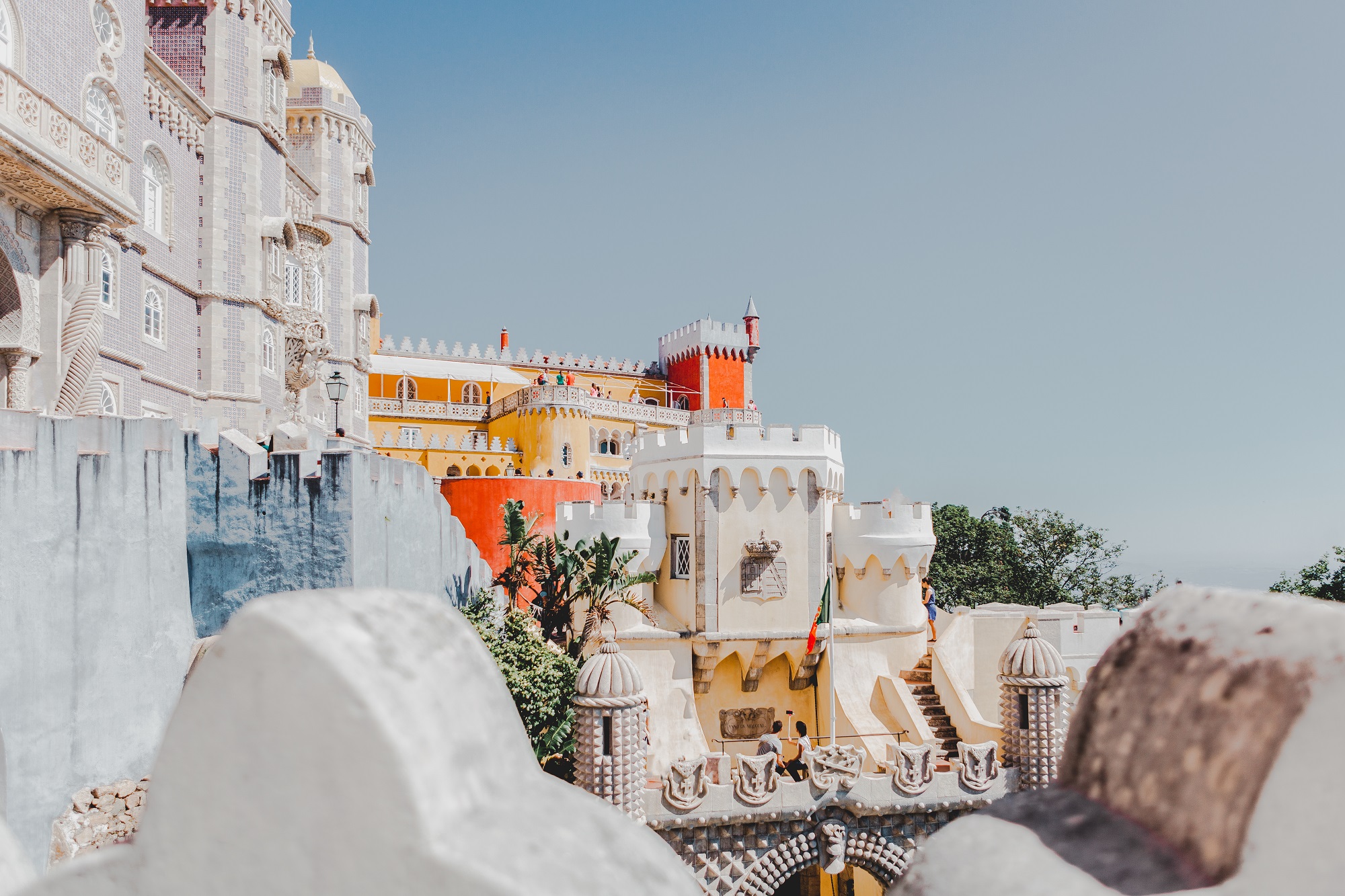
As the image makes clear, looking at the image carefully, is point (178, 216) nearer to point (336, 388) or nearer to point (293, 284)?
point (293, 284)

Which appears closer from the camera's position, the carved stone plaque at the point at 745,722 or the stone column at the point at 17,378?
the stone column at the point at 17,378

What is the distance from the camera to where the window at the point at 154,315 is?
1861cm

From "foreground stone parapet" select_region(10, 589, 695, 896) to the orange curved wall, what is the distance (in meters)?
21.3

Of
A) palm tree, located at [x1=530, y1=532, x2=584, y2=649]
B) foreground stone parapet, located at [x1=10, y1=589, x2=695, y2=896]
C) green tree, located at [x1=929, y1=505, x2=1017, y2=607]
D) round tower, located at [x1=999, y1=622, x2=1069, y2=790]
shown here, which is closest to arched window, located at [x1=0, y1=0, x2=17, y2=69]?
palm tree, located at [x1=530, y1=532, x2=584, y2=649]

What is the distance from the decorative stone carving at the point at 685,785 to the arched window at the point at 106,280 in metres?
14.3

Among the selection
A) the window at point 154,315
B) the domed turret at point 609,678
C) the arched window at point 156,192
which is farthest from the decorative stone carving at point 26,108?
the domed turret at point 609,678

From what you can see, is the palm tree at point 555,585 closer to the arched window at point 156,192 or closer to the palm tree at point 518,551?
the palm tree at point 518,551

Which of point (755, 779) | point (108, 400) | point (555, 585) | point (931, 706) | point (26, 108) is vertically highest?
point (26, 108)

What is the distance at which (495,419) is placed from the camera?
4172cm

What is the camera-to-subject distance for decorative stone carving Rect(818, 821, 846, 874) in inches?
593

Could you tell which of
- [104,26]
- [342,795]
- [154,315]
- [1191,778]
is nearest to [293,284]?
[154,315]

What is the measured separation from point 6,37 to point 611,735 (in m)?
14.6

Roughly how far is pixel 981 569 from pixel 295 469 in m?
38.6

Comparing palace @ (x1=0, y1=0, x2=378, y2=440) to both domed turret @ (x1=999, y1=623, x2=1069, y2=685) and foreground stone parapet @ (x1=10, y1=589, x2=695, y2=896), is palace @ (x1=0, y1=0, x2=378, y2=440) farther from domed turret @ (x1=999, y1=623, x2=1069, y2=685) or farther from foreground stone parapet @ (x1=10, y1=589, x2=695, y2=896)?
domed turret @ (x1=999, y1=623, x2=1069, y2=685)
